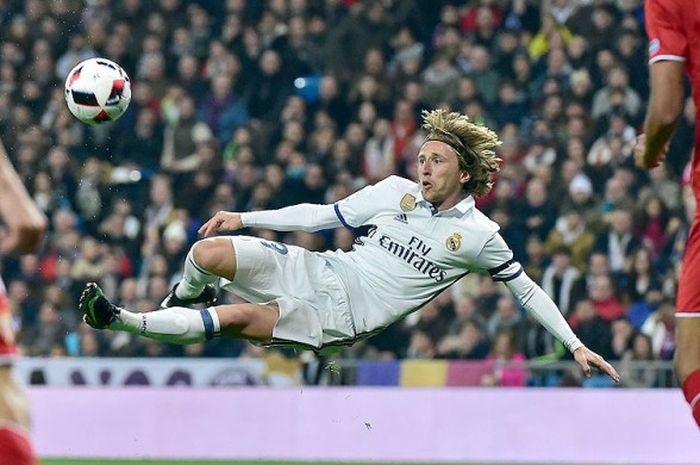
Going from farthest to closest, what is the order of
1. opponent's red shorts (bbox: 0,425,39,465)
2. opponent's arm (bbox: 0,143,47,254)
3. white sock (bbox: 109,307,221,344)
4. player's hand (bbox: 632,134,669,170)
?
white sock (bbox: 109,307,221,344) → player's hand (bbox: 632,134,669,170) → opponent's red shorts (bbox: 0,425,39,465) → opponent's arm (bbox: 0,143,47,254)

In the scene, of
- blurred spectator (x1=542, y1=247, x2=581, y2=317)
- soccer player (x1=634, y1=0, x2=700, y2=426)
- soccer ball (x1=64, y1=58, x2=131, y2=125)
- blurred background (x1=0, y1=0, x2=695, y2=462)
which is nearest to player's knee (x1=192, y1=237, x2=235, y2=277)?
soccer ball (x1=64, y1=58, x2=131, y2=125)

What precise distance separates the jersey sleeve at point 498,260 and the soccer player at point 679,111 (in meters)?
3.07

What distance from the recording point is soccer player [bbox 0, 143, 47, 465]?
13.8ft

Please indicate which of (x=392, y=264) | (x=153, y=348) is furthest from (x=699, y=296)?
(x=153, y=348)

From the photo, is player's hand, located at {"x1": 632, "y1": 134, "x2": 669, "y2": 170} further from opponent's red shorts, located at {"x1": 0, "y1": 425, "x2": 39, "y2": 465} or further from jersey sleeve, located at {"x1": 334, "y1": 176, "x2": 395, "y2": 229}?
jersey sleeve, located at {"x1": 334, "y1": 176, "x2": 395, "y2": 229}

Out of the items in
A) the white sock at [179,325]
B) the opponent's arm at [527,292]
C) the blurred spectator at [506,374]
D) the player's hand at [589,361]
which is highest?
the opponent's arm at [527,292]

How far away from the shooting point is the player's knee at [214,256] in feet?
26.6

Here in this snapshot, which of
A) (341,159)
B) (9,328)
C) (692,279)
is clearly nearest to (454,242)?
(692,279)

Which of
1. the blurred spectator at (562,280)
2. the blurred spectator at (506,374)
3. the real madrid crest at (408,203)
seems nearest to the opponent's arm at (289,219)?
the real madrid crest at (408,203)

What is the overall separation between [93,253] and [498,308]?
177 inches

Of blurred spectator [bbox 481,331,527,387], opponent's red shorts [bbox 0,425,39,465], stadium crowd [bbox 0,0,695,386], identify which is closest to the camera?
opponent's red shorts [bbox 0,425,39,465]

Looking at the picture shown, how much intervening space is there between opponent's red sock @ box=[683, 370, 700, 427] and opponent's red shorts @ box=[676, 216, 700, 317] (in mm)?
218

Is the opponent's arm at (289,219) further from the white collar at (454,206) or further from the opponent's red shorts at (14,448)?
the opponent's red shorts at (14,448)

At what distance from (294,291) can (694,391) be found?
344 cm
